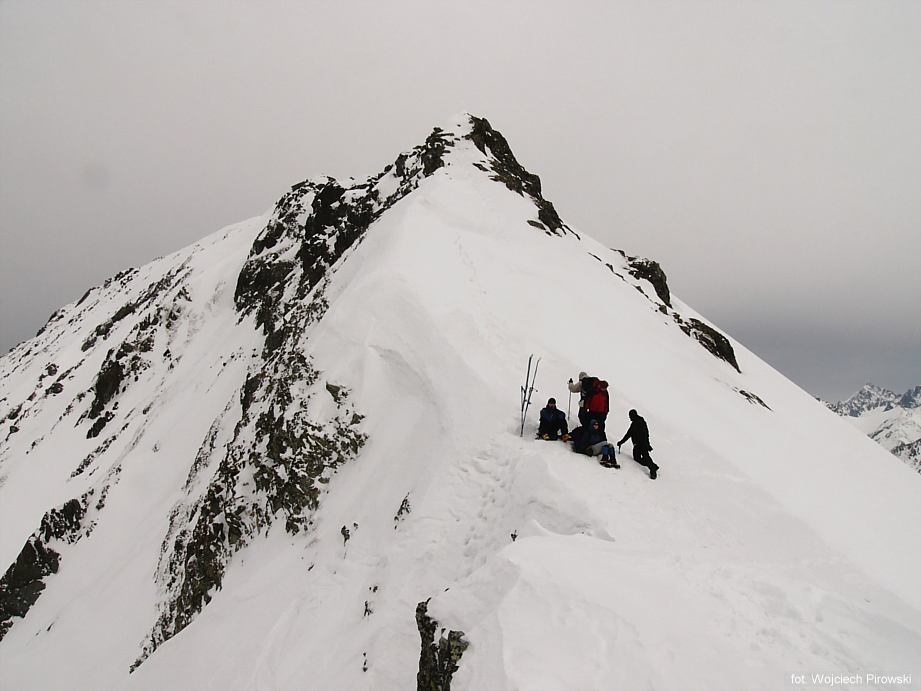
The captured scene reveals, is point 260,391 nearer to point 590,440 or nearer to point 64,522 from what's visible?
point 590,440

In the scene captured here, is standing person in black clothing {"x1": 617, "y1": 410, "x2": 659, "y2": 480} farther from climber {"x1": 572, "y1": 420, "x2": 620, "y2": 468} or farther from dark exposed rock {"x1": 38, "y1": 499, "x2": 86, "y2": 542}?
dark exposed rock {"x1": 38, "y1": 499, "x2": 86, "y2": 542}

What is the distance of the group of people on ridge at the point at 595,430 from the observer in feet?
38.2

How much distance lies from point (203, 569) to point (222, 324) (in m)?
30.7

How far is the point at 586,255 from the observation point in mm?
29250

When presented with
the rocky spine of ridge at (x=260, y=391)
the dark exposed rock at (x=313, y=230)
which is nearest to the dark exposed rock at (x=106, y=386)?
the rocky spine of ridge at (x=260, y=391)

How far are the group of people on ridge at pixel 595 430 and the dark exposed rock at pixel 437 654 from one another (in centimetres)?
615

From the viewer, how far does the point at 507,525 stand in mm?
9570

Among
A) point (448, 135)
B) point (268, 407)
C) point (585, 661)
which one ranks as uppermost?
point (448, 135)

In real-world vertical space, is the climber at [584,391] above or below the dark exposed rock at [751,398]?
below

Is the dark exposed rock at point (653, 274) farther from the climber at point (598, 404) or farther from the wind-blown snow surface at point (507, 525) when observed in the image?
the climber at point (598, 404)

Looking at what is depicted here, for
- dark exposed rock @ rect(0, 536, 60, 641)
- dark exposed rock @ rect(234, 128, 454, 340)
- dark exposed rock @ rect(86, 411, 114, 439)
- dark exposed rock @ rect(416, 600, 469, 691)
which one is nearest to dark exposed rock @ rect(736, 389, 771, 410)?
dark exposed rock @ rect(416, 600, 469, 691)

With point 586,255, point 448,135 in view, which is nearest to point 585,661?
point 586,255

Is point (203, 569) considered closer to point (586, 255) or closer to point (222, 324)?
point (586, 255)

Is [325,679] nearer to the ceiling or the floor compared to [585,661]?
nearer to the floor
